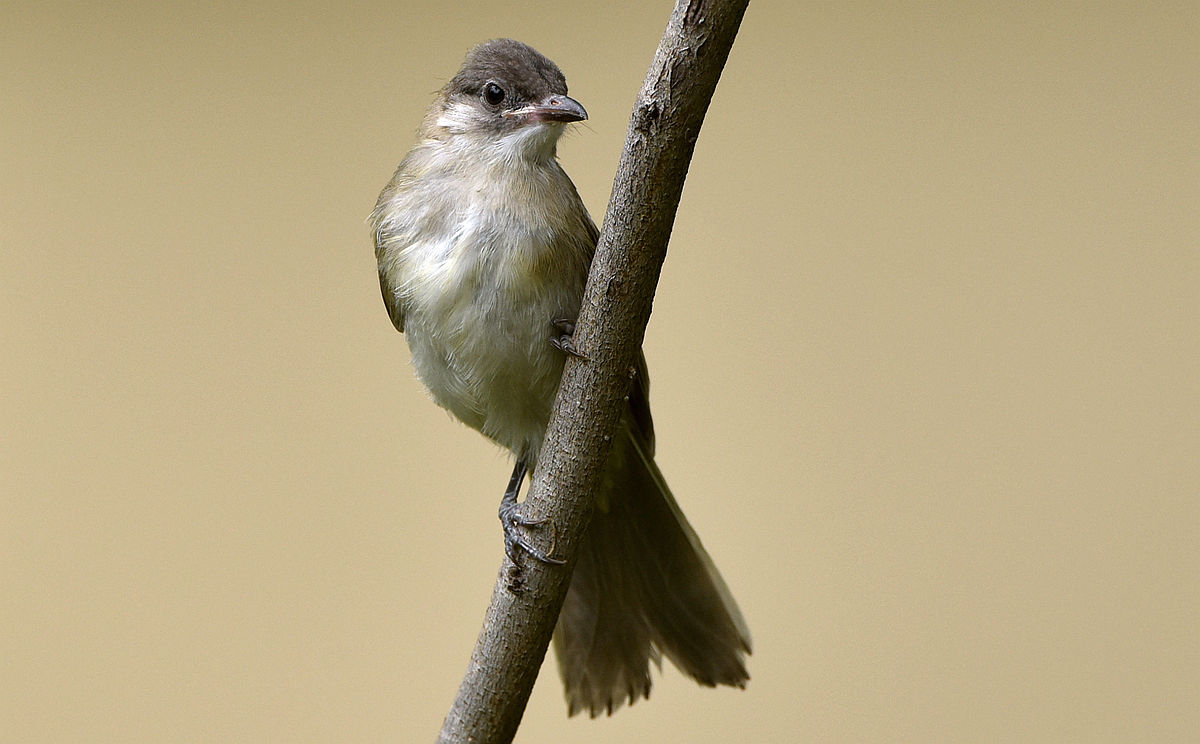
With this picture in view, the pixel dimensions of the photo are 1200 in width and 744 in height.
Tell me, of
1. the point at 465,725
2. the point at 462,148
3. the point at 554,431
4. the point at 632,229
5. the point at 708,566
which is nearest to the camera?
the point at 632,229

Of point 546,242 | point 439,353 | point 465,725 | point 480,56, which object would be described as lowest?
point 465,725

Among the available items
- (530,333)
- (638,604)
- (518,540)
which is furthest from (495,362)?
(638,604)

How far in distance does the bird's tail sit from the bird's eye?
40 cm

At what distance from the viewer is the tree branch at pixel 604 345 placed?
825 mm

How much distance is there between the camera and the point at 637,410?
129 cm

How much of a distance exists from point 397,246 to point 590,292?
0.39 m

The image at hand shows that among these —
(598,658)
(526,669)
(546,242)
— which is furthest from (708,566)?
(546,242)

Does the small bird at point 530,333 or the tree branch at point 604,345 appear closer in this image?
the tree branch at point 604,345

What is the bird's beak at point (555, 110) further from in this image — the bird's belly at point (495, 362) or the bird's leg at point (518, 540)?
the bird's leg at point (518, 540)

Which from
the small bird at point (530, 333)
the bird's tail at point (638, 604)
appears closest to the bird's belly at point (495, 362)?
the small bird at point (530, 333)

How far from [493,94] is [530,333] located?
0.89 feet

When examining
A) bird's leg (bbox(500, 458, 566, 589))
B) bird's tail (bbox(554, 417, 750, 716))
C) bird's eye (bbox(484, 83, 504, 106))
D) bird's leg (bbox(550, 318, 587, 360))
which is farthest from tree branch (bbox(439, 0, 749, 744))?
bird's eye (bbox(484, 83, 504, 106))

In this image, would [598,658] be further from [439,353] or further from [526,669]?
[439,353]

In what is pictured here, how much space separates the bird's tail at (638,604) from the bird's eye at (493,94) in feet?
1.32
